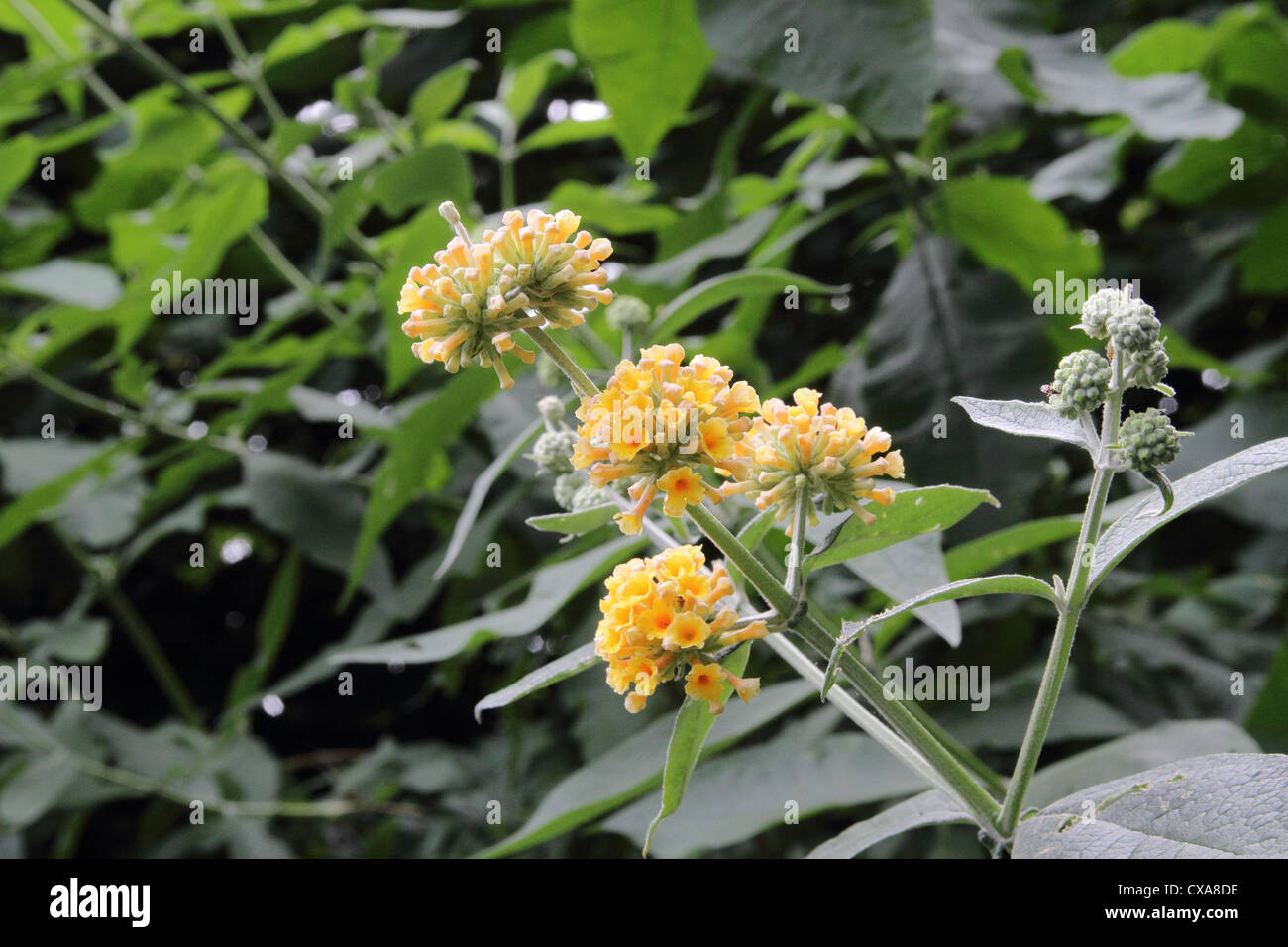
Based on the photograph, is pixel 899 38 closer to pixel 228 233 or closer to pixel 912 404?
pixel 912 404

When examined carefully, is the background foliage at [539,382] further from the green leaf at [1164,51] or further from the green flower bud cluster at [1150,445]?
the green flower bud cluster at [1150,445]

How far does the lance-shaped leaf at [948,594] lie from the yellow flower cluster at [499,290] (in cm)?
18

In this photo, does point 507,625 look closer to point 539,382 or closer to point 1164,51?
point 539,382

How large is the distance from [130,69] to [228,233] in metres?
0.97

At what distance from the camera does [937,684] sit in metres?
1.12

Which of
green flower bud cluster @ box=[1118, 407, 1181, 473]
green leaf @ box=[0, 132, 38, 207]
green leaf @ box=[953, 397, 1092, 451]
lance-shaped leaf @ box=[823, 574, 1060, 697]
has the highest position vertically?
green leaf @ box=[0, 132, 38, 207]

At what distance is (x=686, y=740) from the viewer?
54 centimetres

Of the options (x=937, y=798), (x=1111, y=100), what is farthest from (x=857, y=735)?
(x=1111, y=100)

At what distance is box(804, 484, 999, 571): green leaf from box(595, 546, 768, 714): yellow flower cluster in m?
0.08

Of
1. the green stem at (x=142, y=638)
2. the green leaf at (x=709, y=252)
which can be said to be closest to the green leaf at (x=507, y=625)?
the green leaf at (x=709, y=252)

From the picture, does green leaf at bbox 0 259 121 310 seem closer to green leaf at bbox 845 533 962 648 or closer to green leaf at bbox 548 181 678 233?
green leaf at bbox 548 181 678 233

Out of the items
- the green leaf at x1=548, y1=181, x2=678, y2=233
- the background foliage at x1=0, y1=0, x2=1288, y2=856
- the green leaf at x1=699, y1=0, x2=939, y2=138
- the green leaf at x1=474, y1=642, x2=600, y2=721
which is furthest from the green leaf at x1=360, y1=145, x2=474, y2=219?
the green leaf at x1=474, y1=642, x2=600, y2=721

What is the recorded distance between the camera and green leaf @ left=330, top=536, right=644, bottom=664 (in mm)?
754

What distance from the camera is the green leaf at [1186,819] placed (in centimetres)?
46
